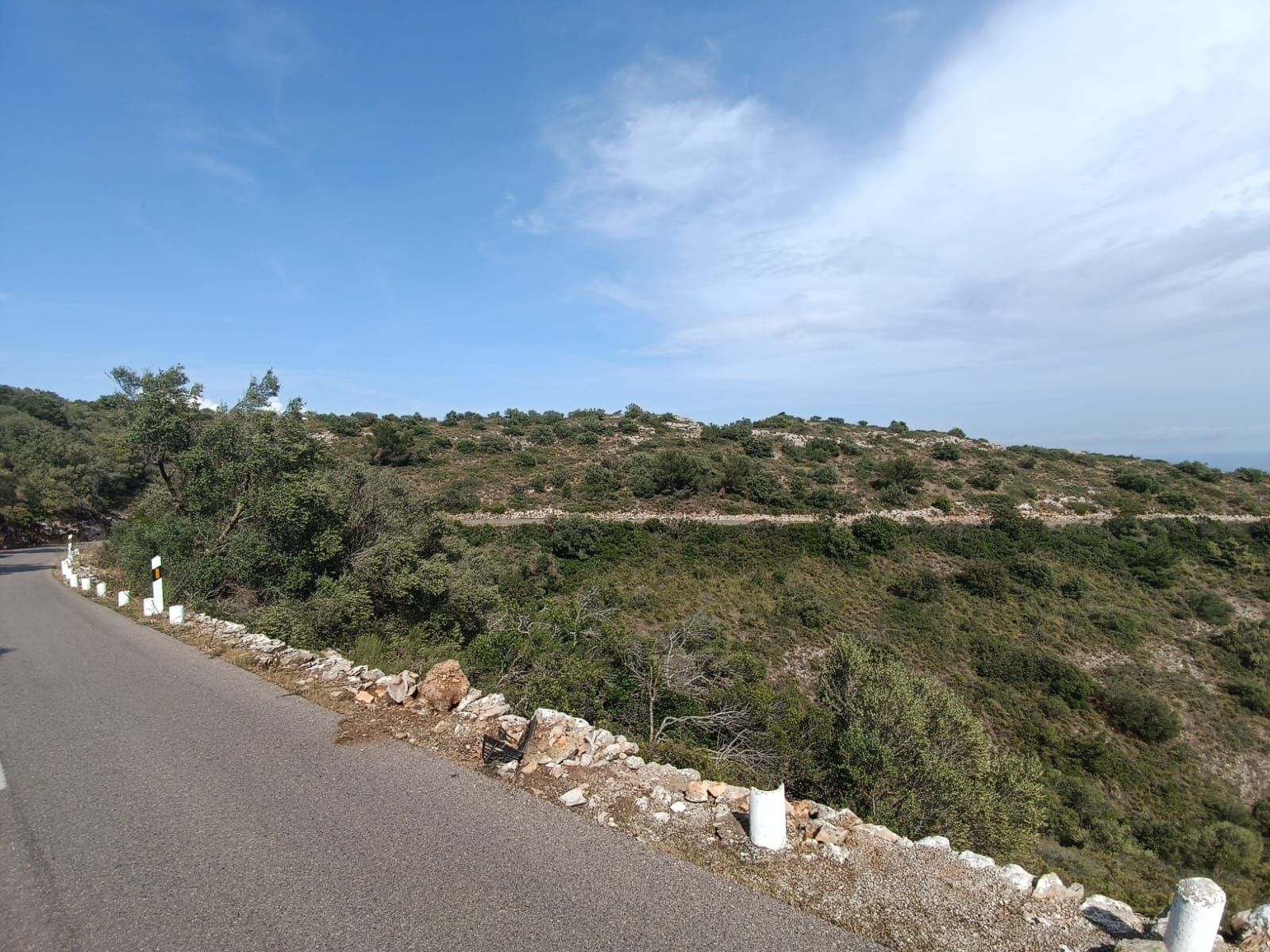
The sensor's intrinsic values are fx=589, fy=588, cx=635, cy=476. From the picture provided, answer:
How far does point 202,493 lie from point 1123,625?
2877 cm

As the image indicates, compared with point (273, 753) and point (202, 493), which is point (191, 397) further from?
point (273, 753)

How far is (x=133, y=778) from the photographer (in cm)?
462

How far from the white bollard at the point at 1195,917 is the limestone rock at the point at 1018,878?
0.75 metres

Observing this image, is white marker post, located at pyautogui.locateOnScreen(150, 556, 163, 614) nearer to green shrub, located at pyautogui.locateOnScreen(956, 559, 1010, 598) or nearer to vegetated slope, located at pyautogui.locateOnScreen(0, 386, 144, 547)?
vegetated slope, located at pyautogui.locateOnScreen(0, 386, 144, 547)

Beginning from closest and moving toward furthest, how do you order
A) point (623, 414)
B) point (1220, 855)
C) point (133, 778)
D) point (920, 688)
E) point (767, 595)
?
point (133, 778)
point (920, 688)
point (1220, 855)
point (767, 595)
point (623, 414)

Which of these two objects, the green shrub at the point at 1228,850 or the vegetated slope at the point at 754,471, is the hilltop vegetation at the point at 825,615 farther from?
the vegetated slope at the point at 754,471

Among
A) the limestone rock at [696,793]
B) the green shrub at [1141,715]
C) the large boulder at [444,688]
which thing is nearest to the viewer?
the limestone rock at [696,793]

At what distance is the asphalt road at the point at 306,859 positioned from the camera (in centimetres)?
299

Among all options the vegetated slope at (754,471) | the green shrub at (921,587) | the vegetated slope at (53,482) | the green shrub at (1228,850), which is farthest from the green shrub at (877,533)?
the vegetated slope at (53,482)

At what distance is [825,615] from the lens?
20969 mm

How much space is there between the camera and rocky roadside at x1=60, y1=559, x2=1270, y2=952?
10.6 feet

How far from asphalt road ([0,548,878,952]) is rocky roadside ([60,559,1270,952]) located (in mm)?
228

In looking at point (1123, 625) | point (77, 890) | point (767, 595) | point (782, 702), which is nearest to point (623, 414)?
point (767, 595)

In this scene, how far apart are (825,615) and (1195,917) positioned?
61.7 feet
